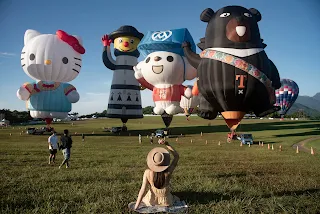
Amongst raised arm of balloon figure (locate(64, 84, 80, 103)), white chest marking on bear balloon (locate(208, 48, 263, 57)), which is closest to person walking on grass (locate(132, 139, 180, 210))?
white chest marking on bear balloon (locate(208, 48, 263, 57))

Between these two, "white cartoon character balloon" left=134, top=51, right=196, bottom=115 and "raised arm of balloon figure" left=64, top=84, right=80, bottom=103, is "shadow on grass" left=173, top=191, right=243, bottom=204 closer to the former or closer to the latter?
"white cartoon character balloon" left=134, top=51, right=196, bottom=115

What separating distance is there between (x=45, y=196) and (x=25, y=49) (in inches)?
827

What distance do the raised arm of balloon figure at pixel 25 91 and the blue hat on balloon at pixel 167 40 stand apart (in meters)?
11.1

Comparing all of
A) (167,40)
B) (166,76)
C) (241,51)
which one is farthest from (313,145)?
(241,51)

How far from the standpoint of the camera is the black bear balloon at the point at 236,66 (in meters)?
10.1

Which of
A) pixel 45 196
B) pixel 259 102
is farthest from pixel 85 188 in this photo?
pixel 259 102

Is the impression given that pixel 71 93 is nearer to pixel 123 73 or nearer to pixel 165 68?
pixel 123 73

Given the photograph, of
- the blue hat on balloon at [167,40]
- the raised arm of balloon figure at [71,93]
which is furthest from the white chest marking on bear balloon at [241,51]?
the raised arm of balloon figure at [71,93]

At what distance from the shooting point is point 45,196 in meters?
6.67

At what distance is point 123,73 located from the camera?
105 ft

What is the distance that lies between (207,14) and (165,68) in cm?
1141

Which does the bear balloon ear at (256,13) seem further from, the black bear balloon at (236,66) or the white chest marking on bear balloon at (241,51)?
the white chest marking on bear balloon at (241,51)

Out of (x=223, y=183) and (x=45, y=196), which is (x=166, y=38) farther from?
(x=45, y=196)

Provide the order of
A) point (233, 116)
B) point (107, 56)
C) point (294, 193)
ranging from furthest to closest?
point (107, 56)
point (233, 116)
point (294, 193)
